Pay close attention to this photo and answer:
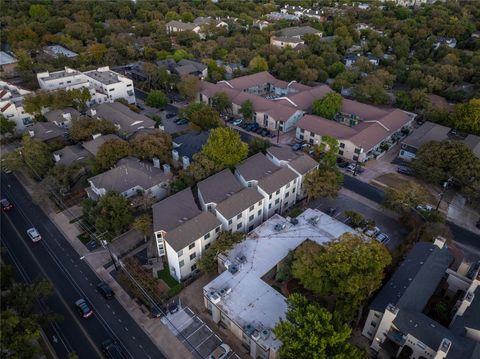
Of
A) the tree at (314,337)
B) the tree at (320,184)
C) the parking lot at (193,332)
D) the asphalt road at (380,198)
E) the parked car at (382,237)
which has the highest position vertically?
the tree at (314,337)

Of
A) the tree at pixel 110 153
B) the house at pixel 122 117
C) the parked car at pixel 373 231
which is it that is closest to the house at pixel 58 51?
the house at pixel 122 117

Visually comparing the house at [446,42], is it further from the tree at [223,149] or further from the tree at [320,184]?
the tree at [223,149]

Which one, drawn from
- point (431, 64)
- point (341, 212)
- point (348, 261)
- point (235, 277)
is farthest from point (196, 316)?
point (431, 64)

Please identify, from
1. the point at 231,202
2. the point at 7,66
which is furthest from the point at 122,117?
the point at 7,66

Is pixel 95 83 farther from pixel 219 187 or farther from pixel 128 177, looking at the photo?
pixel 219 187

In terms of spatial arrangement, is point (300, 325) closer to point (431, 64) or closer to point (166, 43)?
point (431, 64)

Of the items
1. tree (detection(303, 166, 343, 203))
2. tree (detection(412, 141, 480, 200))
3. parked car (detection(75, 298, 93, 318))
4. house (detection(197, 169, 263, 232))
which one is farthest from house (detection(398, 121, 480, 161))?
parked car (detection(75, 298, 93, 318))
